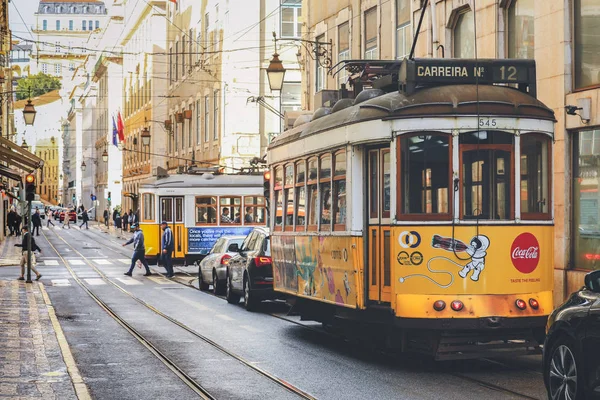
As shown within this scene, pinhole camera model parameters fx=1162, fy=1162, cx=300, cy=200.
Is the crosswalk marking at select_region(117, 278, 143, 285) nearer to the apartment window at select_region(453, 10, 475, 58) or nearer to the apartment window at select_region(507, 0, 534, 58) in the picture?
the apartment window at select_region(453, 10, 475, 58)

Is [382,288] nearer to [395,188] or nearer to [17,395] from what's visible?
[395,188]

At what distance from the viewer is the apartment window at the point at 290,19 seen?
160 ft

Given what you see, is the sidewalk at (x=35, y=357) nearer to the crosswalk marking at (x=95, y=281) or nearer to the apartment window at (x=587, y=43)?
the crosswalk marking at (x=95, y=281)

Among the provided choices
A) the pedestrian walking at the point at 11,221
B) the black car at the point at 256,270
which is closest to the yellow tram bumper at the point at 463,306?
the black car at the point at 256,270

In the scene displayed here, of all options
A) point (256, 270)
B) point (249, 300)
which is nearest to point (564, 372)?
point (256, 270)

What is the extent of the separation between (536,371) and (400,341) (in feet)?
5.05

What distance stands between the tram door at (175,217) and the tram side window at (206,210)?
57 centimetres

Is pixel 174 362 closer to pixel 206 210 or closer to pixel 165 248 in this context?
pixel 165 248

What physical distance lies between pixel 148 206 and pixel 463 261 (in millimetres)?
27131

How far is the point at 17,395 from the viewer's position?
11148 millimetres

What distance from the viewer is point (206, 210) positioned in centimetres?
3688

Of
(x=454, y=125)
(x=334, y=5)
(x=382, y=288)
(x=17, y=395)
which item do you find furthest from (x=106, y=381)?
(x=334, y=5)

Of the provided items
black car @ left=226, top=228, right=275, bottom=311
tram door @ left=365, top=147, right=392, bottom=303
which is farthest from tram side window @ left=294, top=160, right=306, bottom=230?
black car @ left=226, top=228, right=275, bottom=311

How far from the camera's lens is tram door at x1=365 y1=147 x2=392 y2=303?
43.0ft
